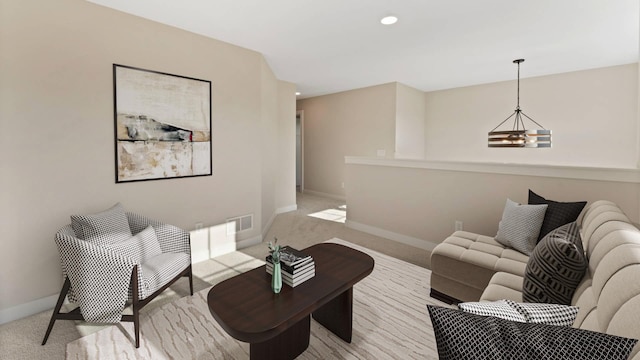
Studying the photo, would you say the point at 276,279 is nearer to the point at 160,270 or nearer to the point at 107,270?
the point at 160,270

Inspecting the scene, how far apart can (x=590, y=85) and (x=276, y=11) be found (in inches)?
192

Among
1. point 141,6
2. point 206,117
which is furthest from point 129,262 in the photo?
point 141,6

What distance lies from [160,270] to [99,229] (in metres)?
0.56

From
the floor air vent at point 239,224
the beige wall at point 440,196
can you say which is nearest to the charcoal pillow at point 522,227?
the beige wall at point 440,196

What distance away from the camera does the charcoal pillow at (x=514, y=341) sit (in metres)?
0.66

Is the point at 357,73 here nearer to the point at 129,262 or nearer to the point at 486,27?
the point at 486,27

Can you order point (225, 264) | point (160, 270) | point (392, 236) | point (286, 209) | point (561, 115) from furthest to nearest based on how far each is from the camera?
point (286, 209) → point (561, 115) → point (392, 236) → point (225, 264) → point (160, 270)

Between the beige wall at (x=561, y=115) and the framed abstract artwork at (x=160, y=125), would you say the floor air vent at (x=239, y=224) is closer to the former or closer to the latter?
the framed abstract artwork at (x=160, y=125)

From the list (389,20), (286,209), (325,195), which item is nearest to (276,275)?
(389,20)

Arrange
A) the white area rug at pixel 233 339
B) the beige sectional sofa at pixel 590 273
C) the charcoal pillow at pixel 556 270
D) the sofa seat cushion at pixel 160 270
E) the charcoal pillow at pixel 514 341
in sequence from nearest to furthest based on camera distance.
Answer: the charcoal pillow at pixel 514 341 → the beige sectional sofa at pixel 590 273 → the charcoal pillow at pixel 556 270 → the white area rug at pixel 233 339 → the sofa seat cushion at pixel 160 270

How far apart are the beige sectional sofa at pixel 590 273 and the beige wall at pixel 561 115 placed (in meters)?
3.24

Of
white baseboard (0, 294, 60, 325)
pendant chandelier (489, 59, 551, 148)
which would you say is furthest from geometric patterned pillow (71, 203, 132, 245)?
pendant chandelier (489, 59, 551, 148)

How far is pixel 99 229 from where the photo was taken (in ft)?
6.91

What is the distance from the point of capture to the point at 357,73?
4727mm
